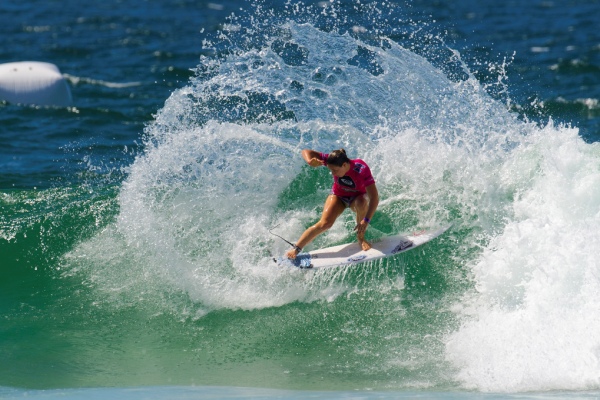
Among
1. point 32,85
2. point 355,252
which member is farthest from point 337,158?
point 32,85

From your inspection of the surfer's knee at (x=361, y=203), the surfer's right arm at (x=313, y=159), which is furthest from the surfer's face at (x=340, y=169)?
the surfer's knee at (x=361, y=203)

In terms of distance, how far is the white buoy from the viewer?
16.4m

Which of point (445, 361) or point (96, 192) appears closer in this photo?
point (445, 361)

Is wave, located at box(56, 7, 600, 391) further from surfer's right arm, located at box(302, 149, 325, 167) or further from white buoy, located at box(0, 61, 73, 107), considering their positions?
white buoy, located at box(0, 61, 73, 107)

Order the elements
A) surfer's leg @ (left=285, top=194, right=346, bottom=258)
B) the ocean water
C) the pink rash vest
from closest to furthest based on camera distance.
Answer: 1. the ocean water
2. the pink rash vest
3. surfer's leg @ (left=285, top=194, right=346, bottom=258)

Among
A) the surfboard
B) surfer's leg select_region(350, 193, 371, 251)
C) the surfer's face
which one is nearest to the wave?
the surfboard

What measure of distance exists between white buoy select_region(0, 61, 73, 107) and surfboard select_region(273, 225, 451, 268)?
29.6 feet

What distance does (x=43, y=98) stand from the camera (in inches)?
671

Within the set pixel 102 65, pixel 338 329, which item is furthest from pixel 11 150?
pixel 338 329

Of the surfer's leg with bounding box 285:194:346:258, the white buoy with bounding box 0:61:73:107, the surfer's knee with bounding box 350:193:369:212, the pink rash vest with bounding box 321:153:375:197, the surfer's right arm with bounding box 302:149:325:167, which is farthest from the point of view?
the white buoy with bounding box 0:61:73:107

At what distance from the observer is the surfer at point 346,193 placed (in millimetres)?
8969

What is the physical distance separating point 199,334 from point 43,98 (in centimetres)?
941

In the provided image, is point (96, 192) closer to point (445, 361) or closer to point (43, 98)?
point (43, 98)

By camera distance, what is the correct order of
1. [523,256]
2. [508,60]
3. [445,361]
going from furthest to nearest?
[508,60], [523,256], [445,361]
